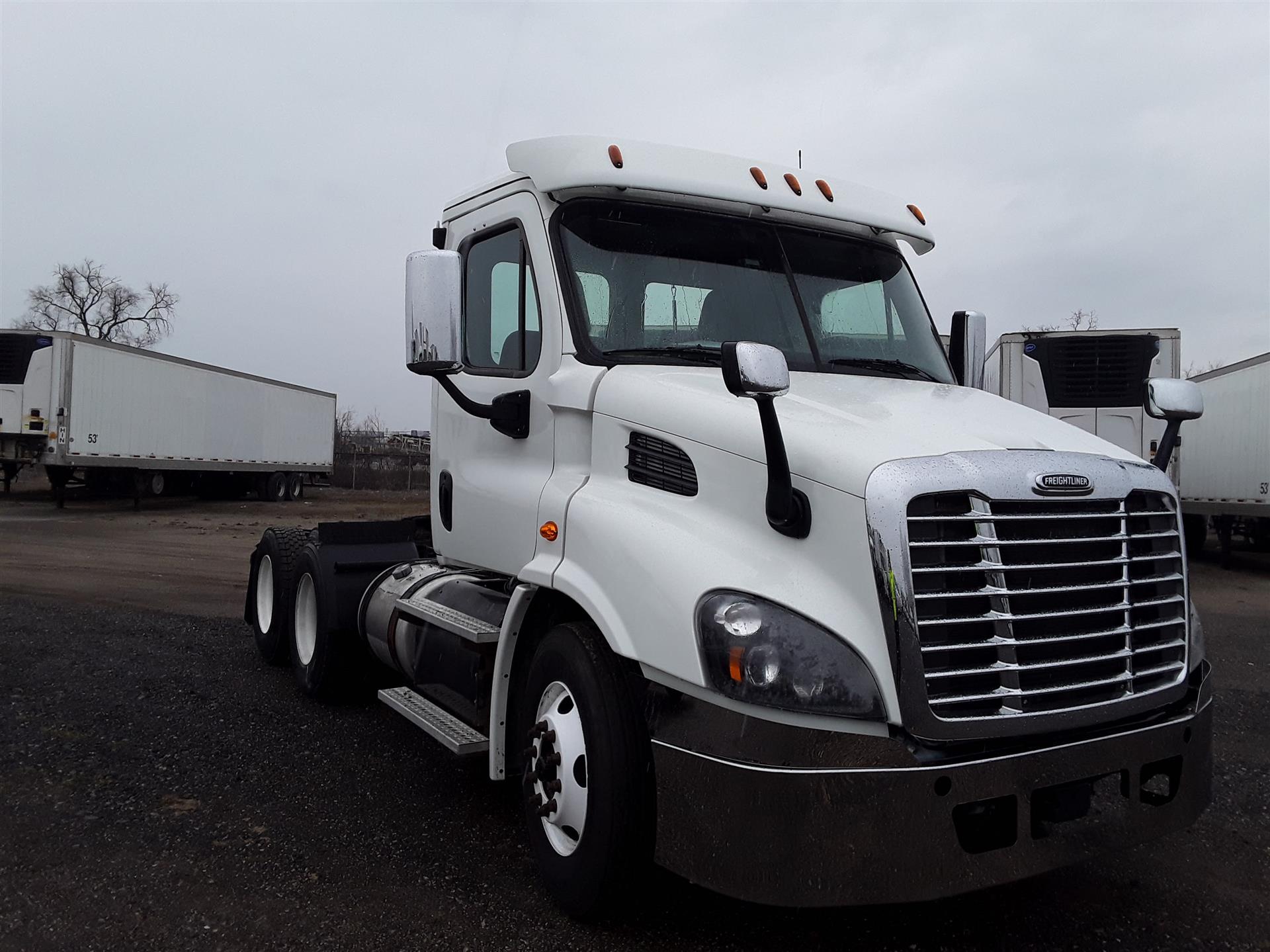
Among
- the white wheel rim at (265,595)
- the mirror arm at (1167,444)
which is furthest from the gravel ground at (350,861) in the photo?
the mirror arm at (1167,444)

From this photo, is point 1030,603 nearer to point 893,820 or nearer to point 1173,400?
point 893,820

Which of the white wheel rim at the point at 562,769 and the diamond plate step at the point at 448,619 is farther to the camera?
the diamond plate step at the point at 448,619

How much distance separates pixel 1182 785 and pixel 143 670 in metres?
6.43

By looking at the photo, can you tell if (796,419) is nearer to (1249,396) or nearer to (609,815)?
(609,815)

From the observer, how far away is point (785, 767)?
271 cm

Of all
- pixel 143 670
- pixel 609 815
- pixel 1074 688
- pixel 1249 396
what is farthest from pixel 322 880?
pixel 1249 396

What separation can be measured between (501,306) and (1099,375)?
12137mm

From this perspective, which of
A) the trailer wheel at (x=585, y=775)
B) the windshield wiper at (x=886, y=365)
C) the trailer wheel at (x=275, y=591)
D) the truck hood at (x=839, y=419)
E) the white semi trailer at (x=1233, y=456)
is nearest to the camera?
the truck hood at (x=839, y=419)

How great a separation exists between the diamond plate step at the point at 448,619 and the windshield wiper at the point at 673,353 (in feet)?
4.03

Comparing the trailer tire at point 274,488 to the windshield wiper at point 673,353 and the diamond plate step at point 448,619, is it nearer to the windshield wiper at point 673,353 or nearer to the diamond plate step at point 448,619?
the diamond plate step at point 448,619

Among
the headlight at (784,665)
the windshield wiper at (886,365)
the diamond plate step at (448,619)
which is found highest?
the windshield wiper at (886,365)

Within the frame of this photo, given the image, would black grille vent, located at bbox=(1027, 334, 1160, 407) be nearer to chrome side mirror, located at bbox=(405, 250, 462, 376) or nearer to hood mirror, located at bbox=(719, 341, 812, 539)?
chrome side mirror, located at bbox=(405, 250, 462, 376)

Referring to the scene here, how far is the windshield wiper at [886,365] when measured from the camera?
4098mm

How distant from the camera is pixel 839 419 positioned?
10.5 ft
